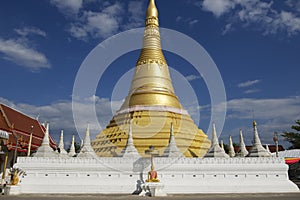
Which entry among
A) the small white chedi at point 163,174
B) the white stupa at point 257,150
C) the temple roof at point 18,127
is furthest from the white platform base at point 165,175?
the temple roof at point 18,127

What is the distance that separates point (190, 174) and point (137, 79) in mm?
13121

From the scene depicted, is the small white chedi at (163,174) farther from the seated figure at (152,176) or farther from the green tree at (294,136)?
the green tree at (294,136)

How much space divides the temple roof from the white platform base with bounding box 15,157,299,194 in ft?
24.0

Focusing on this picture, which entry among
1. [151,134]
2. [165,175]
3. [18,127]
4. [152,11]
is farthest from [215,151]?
[18,127]

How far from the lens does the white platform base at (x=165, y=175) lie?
15.7 meters

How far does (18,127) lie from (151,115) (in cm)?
1367

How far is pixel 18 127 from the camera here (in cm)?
2573

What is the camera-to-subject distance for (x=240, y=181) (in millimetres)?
16031

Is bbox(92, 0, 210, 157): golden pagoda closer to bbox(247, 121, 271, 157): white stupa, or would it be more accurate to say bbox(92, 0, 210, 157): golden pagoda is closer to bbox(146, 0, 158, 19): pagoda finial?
bbox(146, 0, 158, 19): pagoda finial

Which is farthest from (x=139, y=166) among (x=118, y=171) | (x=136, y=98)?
(x=136, y=98)

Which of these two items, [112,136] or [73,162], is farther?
[112,136]

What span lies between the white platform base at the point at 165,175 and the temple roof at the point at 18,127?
733cm

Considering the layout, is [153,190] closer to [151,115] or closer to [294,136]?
Answer: [151,115]

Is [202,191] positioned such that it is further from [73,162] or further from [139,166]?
[73,162]
